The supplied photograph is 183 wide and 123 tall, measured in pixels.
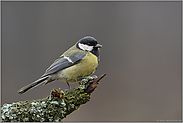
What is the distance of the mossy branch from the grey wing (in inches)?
15.0

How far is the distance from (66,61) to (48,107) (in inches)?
24.2

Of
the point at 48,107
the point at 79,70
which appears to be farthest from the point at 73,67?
the point at 48,107

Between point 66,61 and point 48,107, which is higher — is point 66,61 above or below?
above

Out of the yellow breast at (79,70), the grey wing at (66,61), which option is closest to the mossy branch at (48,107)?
the yellow breast at (79,70)

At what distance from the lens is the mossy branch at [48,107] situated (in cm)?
137

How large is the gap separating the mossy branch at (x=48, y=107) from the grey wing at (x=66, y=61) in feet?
1.25

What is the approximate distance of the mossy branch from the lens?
137 cm

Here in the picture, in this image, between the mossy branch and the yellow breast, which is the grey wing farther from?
the mossy branch

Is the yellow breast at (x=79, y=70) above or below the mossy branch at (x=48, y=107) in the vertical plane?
above

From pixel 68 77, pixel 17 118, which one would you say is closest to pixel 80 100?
pixel 68 77

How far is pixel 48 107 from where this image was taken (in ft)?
4.72

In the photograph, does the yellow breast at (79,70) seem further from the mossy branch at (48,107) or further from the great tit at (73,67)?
the mossy branch at (48,107)

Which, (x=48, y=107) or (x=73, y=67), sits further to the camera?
(x=73, y=67)

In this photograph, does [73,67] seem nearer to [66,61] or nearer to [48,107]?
[66,61]
